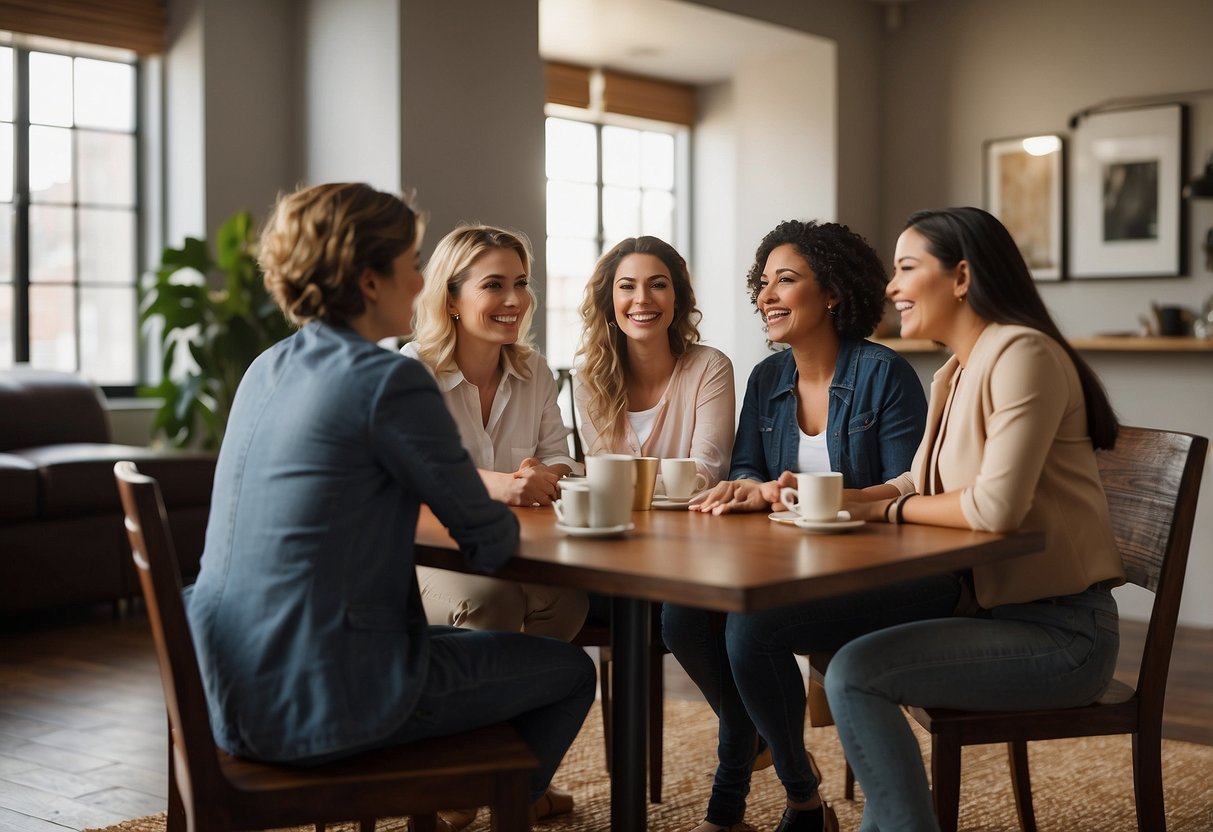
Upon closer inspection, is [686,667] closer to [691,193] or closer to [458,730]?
[458,730]

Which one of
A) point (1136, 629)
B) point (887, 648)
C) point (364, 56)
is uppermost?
point (364, 56)

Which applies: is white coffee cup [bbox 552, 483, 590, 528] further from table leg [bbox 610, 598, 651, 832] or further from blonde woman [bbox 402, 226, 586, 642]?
blonde woman [bbox 402, 226, 586, 642]

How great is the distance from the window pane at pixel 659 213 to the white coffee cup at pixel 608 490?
5494 millimetres

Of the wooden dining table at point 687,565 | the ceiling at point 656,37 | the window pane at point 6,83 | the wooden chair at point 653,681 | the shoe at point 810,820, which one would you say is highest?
the ceiling at point 656,37

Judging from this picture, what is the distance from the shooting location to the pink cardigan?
2.64 meters

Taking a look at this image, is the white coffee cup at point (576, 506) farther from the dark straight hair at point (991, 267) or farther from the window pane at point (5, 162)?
the window pane at point (5, 162)

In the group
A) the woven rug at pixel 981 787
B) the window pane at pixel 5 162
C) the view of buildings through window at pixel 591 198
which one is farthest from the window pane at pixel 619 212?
Answer: the woven rug at pixel 981 787

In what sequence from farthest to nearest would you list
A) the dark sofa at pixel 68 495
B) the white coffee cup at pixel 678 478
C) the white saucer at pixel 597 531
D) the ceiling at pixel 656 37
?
the ceiling at pixel 656 37
the dark sofa at pixel 68 495
the white coffee cup at pixel 678 478
the white saucer at pixel 597 531

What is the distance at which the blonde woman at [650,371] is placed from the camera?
8.74 ft

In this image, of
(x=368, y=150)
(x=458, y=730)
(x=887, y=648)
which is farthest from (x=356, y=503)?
(x=368, y=150)

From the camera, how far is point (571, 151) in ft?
22.4

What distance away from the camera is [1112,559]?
6.19ft

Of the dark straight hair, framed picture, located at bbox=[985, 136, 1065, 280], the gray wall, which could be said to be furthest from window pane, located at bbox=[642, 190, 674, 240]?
the dark straight hair

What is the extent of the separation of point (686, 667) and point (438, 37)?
10.4 feet
